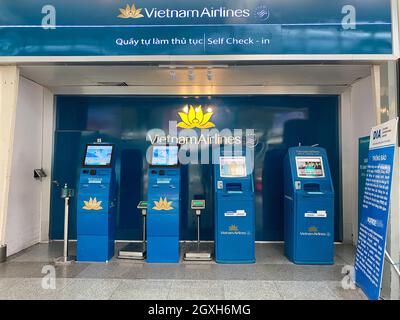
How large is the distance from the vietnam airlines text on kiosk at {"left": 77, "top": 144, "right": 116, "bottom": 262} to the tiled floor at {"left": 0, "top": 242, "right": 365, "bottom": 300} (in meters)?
0.18

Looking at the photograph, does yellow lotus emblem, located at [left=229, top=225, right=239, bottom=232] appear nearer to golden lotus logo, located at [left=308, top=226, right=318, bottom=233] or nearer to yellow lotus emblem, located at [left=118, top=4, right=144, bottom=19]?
golden lotus logo, located at [left=308, top=226, right=318, bottom=233]

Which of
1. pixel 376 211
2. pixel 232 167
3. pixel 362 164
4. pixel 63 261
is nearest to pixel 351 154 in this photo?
pixel 362 164

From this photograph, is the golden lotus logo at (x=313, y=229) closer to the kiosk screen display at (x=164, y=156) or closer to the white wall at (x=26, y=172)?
the kiosk screen display at (x=164, y=156)

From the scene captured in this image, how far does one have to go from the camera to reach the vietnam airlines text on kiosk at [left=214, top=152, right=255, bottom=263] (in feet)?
12.7

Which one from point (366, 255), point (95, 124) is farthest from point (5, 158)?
point (366, 255)

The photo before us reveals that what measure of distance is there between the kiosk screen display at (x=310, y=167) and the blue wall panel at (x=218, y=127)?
36.8 inches

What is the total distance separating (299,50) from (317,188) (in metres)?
1.81

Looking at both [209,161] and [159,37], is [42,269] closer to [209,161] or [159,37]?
[209,161]

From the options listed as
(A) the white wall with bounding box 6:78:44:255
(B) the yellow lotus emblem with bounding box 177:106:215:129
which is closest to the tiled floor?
(A) the white wall with bounding box 6:78:44:255

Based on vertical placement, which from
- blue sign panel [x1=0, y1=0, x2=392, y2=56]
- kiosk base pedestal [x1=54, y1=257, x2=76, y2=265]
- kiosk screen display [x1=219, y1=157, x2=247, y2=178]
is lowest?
kiosk base pedestal [x1=54, y1=257, x2=76, y2=265]

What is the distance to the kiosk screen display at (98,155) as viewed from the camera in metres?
4.04

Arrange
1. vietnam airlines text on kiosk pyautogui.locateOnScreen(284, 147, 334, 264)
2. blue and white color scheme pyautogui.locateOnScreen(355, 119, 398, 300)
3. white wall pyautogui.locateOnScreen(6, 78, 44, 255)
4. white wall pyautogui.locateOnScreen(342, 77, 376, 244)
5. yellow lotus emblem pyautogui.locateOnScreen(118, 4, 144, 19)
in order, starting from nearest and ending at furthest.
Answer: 1. blue and white color scheme pyautogui.locateOnScreen(355, 119, 398, 300)
2. yellow lotus emblem pyautogui.locateOnScreen(118, 4, 144, 19)
3. vietnam airlines text on kiosk pyautogui.locateOnScreen(284, 147, 334, 264)
4. white wall pyautogui.locateOnScreen(6, 78, 44, 255)
5. white wall pyautogui.locateOnScreen(342, 77, 376, 244)

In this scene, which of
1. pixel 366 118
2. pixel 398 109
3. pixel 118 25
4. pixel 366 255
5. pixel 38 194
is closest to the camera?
pixel 366 255

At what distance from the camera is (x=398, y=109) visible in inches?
129
